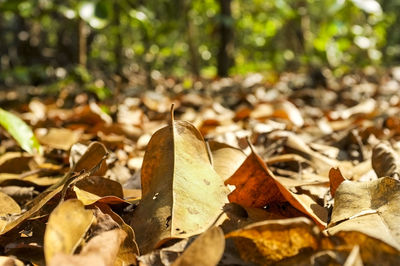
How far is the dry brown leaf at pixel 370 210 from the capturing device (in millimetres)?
725

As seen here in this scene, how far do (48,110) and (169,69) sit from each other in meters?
6.14

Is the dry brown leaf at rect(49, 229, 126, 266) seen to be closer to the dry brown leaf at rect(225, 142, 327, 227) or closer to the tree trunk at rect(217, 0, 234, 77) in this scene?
the dry brown leaf at rect(225, 142, 327, 227)

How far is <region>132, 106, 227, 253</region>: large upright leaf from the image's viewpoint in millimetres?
803

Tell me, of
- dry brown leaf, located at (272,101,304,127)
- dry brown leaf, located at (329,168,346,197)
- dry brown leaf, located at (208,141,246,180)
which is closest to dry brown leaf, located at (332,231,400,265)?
dry brown leaf, located at (329,168,346,197)

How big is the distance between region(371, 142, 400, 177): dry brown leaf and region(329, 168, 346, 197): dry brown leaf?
202 mm

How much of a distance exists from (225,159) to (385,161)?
391 millimetres

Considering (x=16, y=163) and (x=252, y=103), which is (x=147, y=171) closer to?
(x=16, y=163)

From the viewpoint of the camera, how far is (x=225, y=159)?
1.12m

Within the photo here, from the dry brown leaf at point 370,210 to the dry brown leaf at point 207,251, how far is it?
22cm

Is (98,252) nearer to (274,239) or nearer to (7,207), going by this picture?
(274,239)

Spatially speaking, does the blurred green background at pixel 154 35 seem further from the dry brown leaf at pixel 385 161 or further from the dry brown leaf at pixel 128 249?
the dry brown leaf at pixel 128 249

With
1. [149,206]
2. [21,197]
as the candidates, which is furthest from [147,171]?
[21,197]

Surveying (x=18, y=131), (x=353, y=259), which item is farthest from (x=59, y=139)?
(x=353, y=259)

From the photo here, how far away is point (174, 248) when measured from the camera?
742 millimetres
